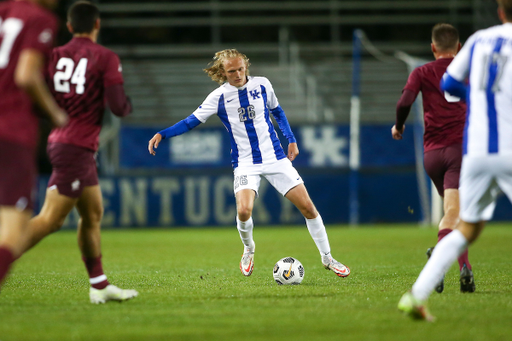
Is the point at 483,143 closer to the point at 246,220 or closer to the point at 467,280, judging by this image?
the point at 467,280

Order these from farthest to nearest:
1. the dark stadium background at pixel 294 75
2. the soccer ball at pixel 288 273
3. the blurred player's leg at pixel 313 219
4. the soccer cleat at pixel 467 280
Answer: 1. the dark stadium background at pixel 294 75
2. the blurred player's leg at pixel 313 219
3. the soccer ball at pixel 288 273
4. the soccer cleat at pixel 467 280

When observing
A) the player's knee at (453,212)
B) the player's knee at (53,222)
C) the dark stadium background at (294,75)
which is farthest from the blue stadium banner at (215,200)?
the player's knee at (53,222)

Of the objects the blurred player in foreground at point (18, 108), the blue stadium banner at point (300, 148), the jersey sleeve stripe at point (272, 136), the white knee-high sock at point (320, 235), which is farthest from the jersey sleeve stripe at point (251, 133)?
the blue stadium banner at point (300, 148)

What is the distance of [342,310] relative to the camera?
14.9 ft

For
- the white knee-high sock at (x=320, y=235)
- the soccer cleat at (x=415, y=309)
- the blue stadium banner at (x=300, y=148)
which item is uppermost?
the soccer cleat at (x=415, y=309)

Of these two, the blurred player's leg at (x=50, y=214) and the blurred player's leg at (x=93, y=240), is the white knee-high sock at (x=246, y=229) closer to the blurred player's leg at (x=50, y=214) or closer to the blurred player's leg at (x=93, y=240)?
the blurred player's leg at (x=93, y=240)

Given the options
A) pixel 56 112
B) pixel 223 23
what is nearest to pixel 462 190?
pixel 56 112

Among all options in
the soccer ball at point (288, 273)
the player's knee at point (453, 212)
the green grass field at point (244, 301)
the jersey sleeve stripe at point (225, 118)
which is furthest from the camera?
the jersey sleeve stripe at point (225, 118)

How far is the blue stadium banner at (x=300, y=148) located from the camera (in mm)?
17109

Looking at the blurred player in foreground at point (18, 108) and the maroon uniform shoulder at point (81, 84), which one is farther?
the maroon uniform shoulder at point (81, 84)

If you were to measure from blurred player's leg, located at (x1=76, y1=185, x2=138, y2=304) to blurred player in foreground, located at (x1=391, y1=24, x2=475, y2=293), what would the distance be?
2.54m

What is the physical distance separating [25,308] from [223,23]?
19.8 meters

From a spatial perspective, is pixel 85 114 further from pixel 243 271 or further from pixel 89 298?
pixel 243 271

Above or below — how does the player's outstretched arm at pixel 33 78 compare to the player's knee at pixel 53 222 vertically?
above
